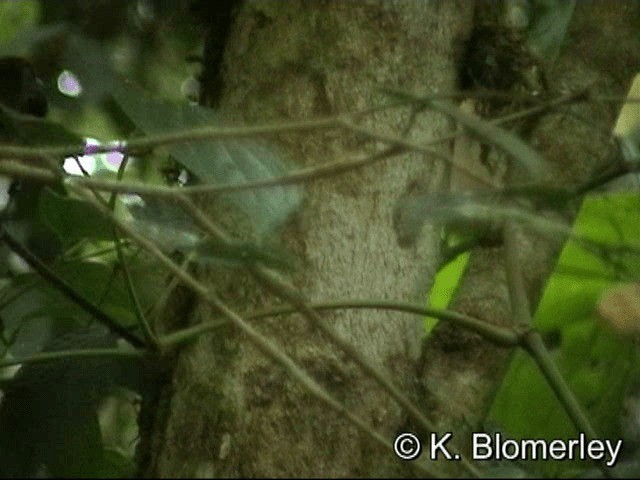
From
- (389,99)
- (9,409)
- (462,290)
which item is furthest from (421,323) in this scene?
(9,409)

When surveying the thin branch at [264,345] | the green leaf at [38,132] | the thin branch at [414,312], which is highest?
the green leaf at [38,132]

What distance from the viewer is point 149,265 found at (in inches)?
40.9

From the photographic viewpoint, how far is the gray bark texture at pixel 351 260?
0.80 metres

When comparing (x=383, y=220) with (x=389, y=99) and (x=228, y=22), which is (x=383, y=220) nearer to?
(x=389, y=99)

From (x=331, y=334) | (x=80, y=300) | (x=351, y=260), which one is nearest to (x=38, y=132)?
(x=80, y=300)

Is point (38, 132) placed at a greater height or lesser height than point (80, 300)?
greater

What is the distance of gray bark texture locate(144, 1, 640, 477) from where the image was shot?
0.80 meters

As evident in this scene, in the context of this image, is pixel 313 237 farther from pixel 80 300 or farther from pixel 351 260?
pixel 80 300

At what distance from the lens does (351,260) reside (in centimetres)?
86

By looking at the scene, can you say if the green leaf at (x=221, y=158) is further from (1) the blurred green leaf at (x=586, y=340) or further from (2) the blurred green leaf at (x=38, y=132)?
(1) the blurred green leaf at (x=586, y=340)

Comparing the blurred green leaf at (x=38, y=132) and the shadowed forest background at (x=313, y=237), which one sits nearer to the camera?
the shadowed forest background at (x=313, y=237)

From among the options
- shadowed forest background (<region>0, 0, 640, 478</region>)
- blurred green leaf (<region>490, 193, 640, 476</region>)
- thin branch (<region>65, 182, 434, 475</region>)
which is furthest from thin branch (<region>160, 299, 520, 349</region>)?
blurred green leaf (<region>490, 193, 640, 476</region>)

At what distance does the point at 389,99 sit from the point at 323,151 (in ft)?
0.18

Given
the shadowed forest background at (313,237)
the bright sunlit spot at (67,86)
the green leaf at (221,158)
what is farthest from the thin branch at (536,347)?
the bright sunlit spot at (67,86)
